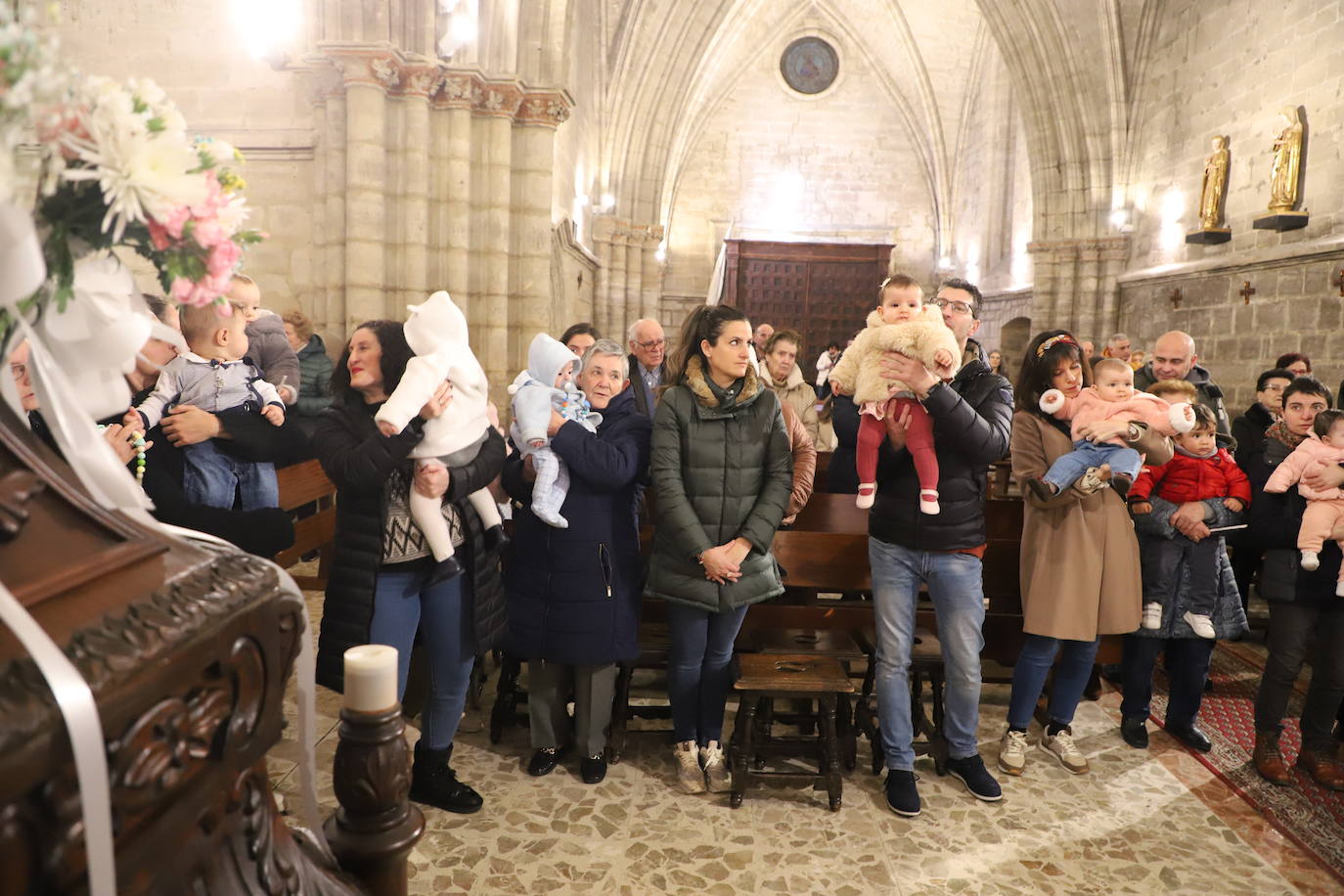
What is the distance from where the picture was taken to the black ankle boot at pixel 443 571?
9.21 feet

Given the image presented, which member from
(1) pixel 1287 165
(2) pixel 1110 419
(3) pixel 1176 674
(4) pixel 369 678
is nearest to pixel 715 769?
(2) pixel 1110 419

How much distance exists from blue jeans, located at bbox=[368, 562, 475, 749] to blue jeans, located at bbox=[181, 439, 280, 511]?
0.62 m

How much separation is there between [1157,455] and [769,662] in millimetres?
1862

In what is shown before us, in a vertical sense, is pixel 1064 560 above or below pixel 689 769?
above

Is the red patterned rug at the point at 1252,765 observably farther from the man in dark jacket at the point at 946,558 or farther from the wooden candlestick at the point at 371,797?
the wooden candlestick at the point at 371,797

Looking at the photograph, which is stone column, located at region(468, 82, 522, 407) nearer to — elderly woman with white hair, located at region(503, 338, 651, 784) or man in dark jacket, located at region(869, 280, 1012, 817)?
elderly woman with white hair, located at region(503, 338, 651, 784)

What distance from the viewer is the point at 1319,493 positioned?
3.39 meters

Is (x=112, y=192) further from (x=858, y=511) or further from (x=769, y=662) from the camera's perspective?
(x=858, y=511)

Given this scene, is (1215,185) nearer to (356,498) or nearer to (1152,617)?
(1152,617)

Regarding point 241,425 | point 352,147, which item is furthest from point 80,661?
point 352,147

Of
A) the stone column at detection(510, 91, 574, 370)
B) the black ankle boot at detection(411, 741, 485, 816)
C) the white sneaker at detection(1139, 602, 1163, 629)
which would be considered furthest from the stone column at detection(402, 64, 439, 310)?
the white sneaker at detection(1139, 602, 1163, 629)

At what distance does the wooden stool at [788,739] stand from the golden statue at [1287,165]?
28.0 ft

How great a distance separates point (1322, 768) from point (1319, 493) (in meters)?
1.14

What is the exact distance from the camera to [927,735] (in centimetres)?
355
